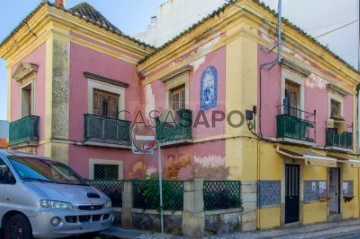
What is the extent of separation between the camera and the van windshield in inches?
283

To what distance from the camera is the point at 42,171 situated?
7.56 m

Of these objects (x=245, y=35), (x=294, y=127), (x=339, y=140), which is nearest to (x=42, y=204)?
(x=245, y=35)

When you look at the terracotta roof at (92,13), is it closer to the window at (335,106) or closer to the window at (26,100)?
the window at (26,100)

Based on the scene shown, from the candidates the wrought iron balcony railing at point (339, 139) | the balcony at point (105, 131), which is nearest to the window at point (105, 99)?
the balcony at point (105, 131)

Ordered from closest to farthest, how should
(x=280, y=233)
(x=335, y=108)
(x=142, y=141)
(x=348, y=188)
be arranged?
1. (x=142, y=141)
2. (x=280, y=233)
3. (x=348, y=188)
4. (x=335, y=108)

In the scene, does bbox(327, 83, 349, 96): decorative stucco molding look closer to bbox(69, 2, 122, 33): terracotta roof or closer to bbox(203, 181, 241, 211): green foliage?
bbox(203, 181, 241, 211): green foliage

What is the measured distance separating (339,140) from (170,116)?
7031 mm

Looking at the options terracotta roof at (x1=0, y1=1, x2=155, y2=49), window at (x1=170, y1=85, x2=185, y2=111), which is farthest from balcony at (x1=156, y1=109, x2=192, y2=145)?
terracotta roof at (x1=0, y1=1, x2=155, y2=49)

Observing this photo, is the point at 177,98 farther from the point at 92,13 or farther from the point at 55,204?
the point at 55,204

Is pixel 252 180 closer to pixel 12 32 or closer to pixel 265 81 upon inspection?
pixel 265 81

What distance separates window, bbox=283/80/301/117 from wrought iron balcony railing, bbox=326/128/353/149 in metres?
2.11

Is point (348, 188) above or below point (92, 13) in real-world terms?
below

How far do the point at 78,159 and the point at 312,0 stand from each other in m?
12.1

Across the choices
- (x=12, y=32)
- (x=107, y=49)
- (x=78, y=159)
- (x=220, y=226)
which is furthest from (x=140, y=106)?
(x=220, y=226)
